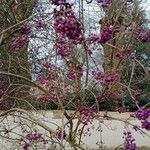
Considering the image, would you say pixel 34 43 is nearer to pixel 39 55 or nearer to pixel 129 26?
pixel 39 55

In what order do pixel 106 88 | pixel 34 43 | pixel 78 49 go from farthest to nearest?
1. pixel 34 43
2. pixel 78 49
3. pixel 106 88

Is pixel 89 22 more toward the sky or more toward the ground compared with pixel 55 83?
more toward the sky

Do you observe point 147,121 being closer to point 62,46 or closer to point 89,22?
point 62,46

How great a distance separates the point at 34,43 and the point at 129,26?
143 inches

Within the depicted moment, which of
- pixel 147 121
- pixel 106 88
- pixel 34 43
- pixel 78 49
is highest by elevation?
pixel 34 43

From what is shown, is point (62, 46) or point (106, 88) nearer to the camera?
point (62, 46)

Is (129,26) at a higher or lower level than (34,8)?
lower

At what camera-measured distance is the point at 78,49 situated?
554 cm

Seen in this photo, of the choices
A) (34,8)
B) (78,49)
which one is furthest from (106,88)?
→ (34,8)

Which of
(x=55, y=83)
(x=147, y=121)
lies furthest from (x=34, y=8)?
(x=147, y=121)

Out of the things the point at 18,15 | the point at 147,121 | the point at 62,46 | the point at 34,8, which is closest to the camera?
the point at 147,121

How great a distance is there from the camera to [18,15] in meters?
7.00

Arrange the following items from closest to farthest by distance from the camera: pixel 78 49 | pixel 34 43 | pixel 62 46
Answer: pixel 62 46 < pixel 78 49 < pixel 34 43

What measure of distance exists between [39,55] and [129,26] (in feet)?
12.0
